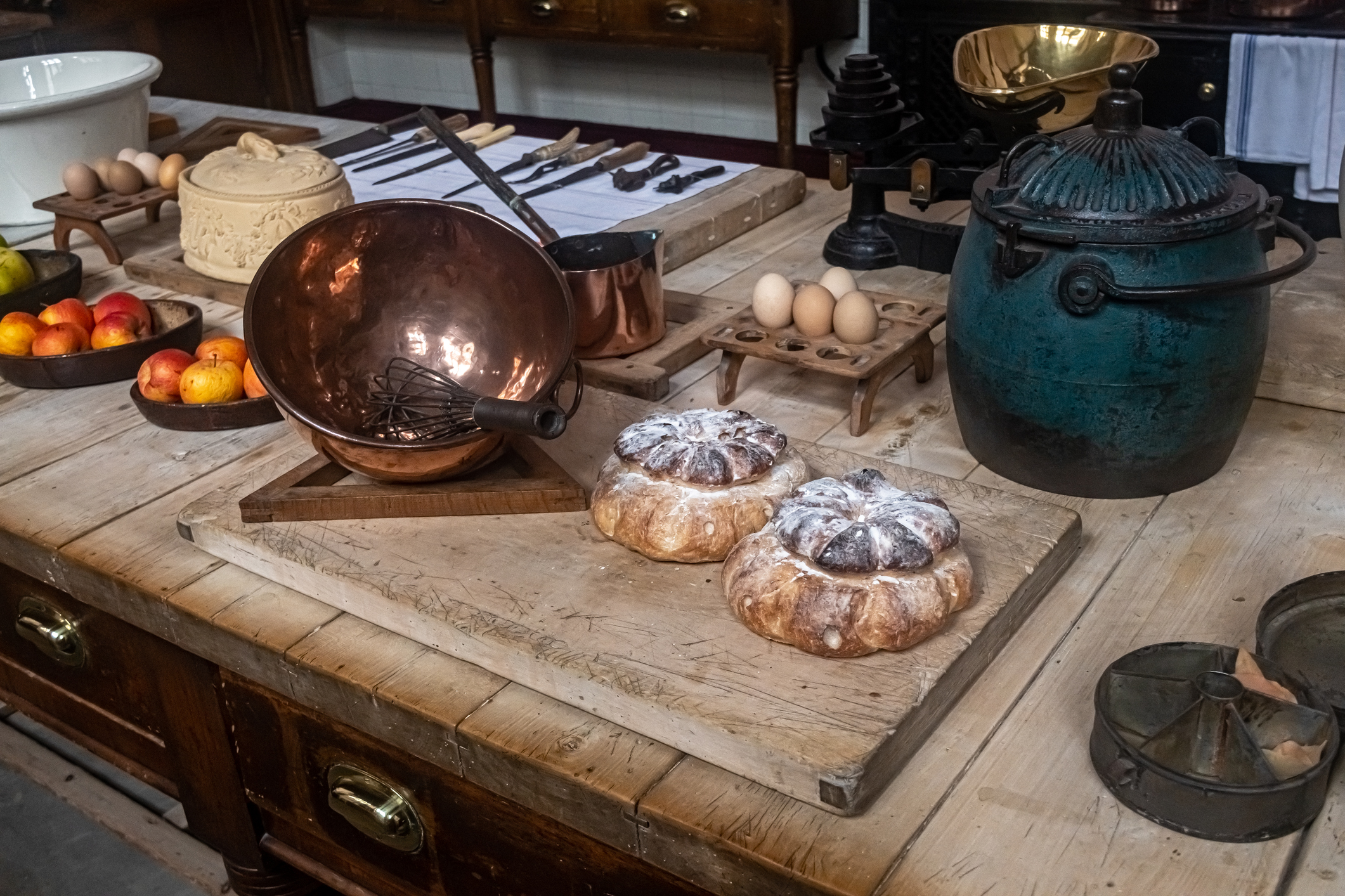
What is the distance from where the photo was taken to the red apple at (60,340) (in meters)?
1.49

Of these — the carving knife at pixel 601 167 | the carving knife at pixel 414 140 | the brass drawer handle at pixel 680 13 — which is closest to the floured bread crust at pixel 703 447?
the carving knife at pixel 601 167

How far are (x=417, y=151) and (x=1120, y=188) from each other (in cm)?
146

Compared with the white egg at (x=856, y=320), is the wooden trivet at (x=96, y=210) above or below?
above

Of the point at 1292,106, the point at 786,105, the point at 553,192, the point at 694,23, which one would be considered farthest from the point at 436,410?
the point at 694,23

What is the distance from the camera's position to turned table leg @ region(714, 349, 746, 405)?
54.1 inches

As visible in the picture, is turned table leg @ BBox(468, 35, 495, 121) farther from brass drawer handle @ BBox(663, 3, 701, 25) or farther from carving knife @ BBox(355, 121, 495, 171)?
carving knife @ BBox(355, 121, 495, 171)

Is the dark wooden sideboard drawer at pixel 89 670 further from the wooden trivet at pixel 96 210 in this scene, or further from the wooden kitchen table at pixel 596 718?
the wooden trivet at pixel 96 210

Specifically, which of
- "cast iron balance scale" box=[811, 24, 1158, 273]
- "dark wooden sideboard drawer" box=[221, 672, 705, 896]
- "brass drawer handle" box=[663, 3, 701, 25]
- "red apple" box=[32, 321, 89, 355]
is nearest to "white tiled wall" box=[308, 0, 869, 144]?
"brass drawer handle" box=[663, 3, 701, 25]

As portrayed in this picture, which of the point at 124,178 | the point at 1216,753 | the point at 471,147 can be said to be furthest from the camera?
the point at 471,147

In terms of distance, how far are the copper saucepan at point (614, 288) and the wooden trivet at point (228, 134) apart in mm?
1109

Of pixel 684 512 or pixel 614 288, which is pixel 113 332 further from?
A: pixel 684 512

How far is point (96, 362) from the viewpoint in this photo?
4.91ft

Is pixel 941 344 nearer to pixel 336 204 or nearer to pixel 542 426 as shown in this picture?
pixel 542 426

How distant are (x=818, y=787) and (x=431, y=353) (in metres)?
0.63
